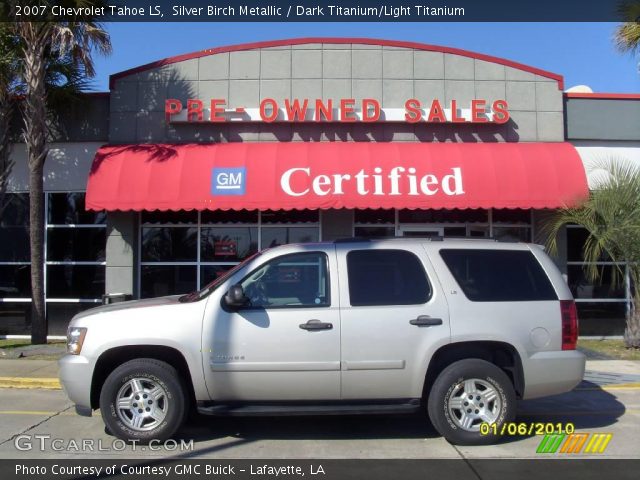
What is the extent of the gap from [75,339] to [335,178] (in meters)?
7.04

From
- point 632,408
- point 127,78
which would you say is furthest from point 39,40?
point 632,408

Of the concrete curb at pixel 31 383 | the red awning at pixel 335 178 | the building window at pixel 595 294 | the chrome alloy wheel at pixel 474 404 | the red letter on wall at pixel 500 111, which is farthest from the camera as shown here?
the building window at pixel 595 294

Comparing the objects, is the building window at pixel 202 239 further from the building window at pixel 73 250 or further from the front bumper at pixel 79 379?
the front bumper at pixel 79 379

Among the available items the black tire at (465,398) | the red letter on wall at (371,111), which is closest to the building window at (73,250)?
the red letter on wall at (371,111)

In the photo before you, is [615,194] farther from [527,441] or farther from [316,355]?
[316,355]

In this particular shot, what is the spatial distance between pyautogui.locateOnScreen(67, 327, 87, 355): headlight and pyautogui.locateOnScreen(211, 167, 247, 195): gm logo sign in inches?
246

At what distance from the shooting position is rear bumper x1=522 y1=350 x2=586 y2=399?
6.04 m

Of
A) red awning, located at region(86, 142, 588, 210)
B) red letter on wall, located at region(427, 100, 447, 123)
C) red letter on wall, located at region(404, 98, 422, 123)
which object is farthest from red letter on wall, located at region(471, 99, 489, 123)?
red letter on wall, located at region(404, 98, 422, 123)

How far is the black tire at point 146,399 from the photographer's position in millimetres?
5898

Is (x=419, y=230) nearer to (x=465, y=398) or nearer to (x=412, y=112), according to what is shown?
(x=412, y=112)

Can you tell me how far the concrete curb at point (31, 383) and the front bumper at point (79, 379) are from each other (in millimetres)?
3325

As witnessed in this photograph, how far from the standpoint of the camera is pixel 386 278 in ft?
20.3

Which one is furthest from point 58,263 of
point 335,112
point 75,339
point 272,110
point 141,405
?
point 141,405

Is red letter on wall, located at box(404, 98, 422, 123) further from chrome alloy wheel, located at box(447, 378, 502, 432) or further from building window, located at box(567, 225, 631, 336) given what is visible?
chrome alloy wheel, located at box(447, 378, 502, 432)
